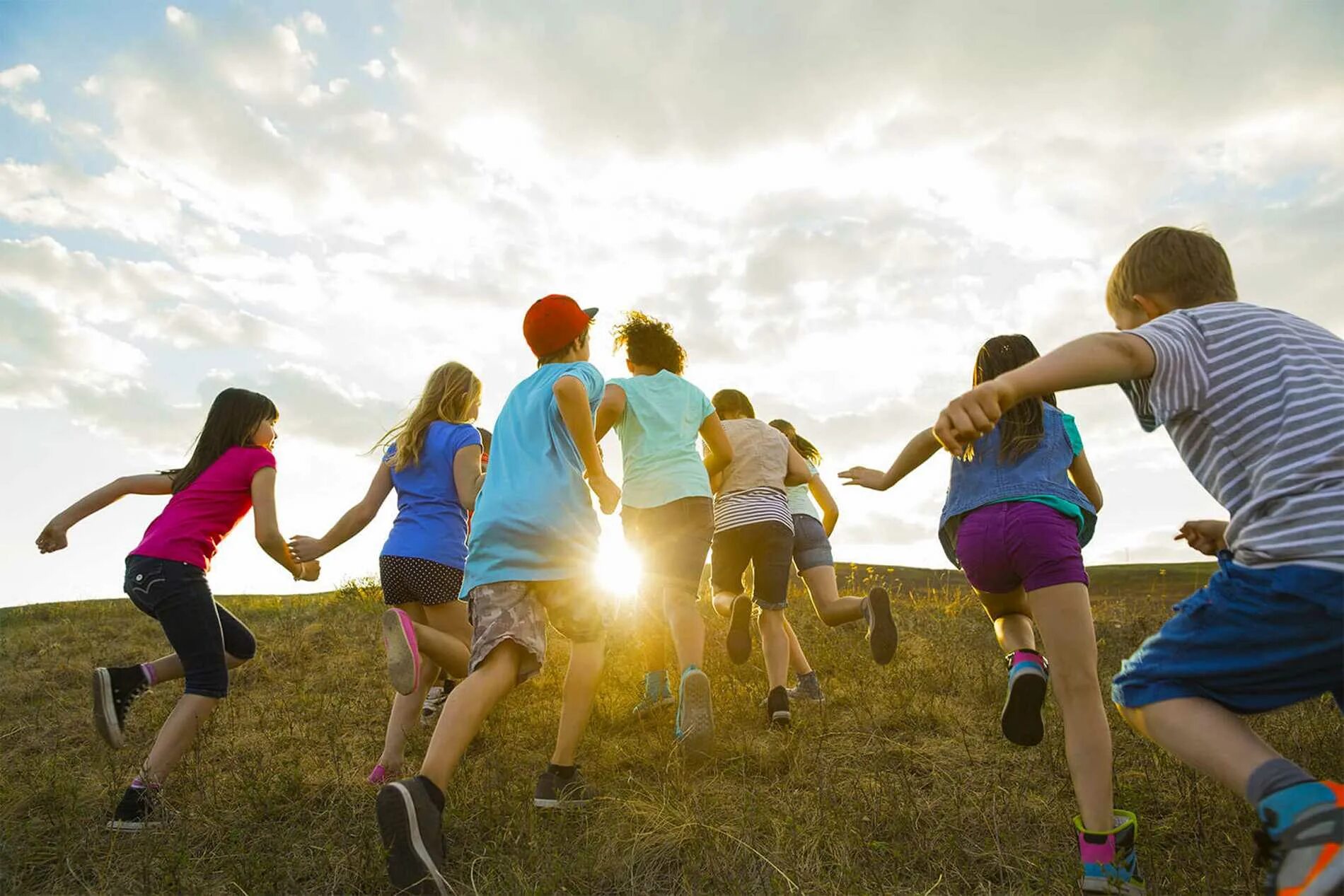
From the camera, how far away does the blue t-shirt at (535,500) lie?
11.5ft

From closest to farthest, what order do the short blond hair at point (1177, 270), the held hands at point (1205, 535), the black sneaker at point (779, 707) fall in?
the short blond hair at point (1177, 270) < the held hands at point (1205, 535) < the black sneaker at point (779, 707)

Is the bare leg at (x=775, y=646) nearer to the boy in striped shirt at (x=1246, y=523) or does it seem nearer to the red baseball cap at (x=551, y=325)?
the red baseball cap at (x=551, y=325)

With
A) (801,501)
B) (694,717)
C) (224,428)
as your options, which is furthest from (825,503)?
(224,428)

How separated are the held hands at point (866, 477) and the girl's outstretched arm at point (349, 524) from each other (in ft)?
7.16

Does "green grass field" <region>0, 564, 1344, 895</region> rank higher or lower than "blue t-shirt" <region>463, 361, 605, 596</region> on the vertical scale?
lower

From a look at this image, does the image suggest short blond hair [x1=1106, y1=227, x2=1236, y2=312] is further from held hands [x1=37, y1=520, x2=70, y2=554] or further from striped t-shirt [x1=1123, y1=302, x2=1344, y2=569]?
held hands [x1=37, y1=520, x2=70, y2=554]

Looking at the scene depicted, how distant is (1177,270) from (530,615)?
257 cm

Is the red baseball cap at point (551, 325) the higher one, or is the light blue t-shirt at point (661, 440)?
the red baseball cap at point (551, 325)

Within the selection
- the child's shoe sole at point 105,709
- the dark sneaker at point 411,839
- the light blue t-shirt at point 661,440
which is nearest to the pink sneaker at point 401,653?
the dark sneaker at point 411,839

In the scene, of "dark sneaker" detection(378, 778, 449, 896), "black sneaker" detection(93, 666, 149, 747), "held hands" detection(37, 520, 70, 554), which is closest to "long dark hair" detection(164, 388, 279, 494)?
"held hands" detection(37, 520, 70, 554)

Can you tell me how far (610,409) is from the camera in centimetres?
486

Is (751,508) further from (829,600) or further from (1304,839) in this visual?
(1304,839)

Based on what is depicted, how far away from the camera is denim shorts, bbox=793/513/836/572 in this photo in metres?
6.16

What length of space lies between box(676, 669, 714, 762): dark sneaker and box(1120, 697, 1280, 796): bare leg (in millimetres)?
2134
